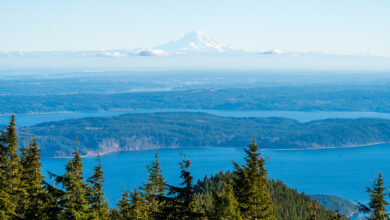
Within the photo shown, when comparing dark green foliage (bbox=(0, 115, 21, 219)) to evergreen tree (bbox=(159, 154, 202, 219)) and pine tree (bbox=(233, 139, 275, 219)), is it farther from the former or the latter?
pine tree (bbox=(233, 139, 275, 219))

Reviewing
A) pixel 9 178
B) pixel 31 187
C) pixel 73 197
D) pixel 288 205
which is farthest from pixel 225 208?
pixel 288 205

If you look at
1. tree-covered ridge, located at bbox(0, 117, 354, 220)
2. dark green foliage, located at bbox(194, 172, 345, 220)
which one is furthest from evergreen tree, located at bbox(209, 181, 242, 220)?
dark green foliage, located at bbox(194, 172, 345, 220)

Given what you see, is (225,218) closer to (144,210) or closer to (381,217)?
(381,217)

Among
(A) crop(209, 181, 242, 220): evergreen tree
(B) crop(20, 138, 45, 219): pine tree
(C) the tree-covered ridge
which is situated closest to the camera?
(A) crop(209, 181, 242, 220): evergreen tree

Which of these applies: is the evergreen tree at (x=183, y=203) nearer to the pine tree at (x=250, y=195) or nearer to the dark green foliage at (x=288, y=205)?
the pine tree at (x=250, y=195)

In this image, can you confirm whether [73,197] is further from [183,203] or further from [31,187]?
[31,187]
